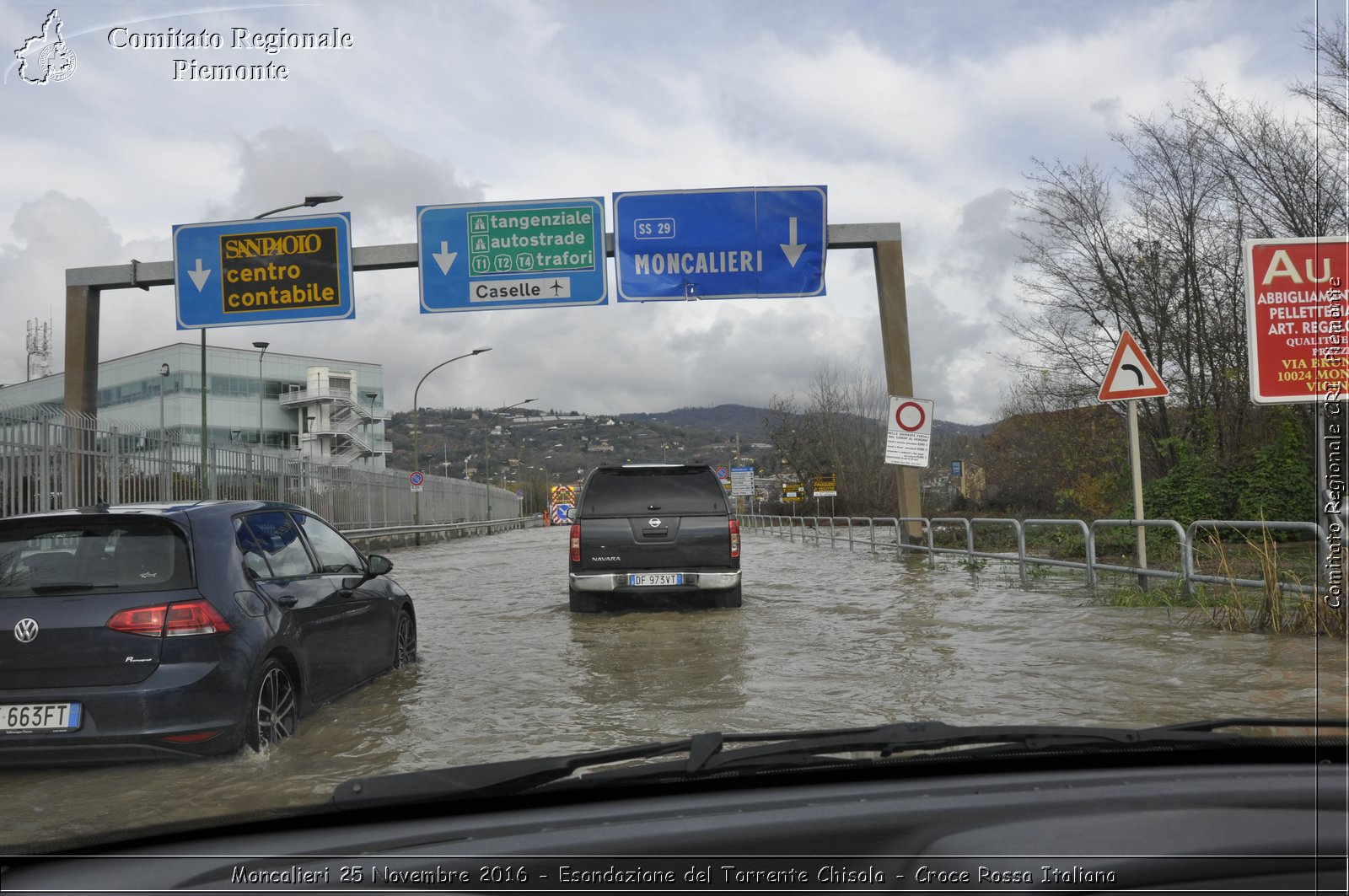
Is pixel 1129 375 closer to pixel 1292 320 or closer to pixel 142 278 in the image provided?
pixel 1292 320

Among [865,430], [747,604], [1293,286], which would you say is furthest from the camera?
[865,430]

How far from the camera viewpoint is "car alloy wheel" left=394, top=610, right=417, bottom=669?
27.7 feet

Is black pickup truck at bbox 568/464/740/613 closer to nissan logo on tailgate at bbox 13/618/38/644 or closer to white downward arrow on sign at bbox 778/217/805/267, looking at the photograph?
white downward arrow on sign at bbox 778/217/805/267

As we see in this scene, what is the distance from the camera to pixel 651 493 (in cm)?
1280

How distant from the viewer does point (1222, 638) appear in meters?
9.02

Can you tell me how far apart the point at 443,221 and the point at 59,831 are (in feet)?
48.0

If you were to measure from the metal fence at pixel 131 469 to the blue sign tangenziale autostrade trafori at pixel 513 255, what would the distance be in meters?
5.00

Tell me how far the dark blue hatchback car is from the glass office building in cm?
6440

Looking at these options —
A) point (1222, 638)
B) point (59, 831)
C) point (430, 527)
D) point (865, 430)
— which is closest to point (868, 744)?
point (59, 831)

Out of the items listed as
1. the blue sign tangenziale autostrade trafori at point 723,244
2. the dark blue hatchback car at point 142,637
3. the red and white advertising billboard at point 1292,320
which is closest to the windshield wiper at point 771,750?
the dark blue hatchback car at point 142,637

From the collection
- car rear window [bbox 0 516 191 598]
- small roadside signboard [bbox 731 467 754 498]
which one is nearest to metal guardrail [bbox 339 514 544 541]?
small roadside signboard [bbox 731 467 754 498]

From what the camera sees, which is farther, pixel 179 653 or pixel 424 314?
pixel 424 314

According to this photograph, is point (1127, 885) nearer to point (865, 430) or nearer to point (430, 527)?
point (430, 527)

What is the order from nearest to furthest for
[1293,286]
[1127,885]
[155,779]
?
[1127,885] → [155,779] → [1293,286]
